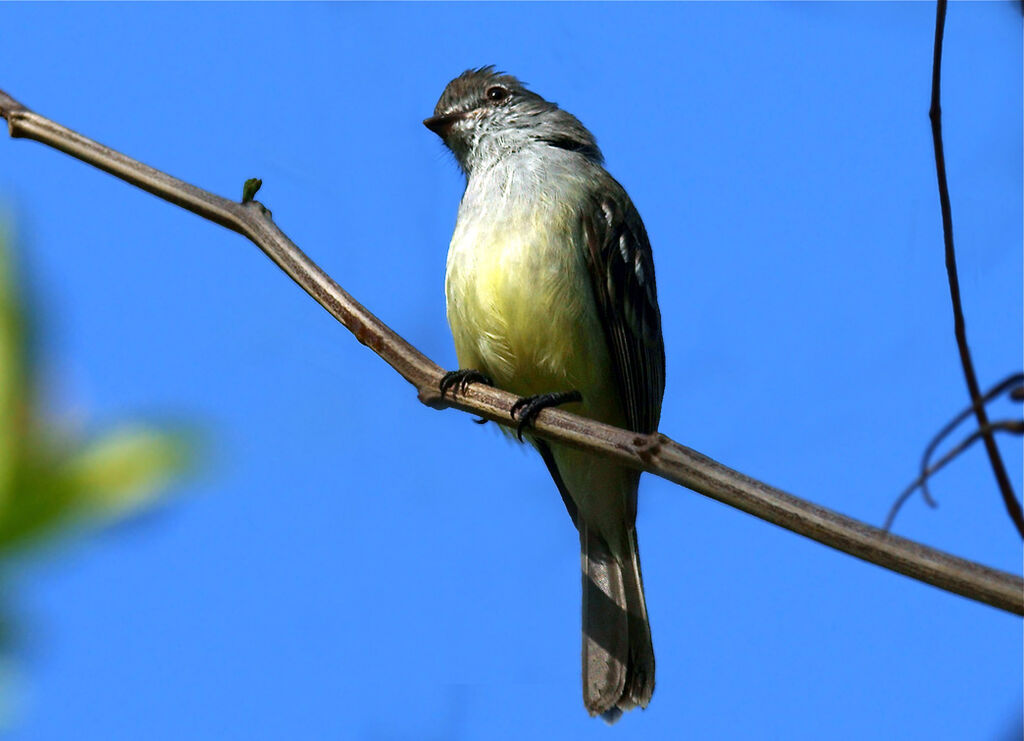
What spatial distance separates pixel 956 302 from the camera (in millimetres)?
2303

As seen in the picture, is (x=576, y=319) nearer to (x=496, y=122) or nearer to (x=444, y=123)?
(x=496, y=122)

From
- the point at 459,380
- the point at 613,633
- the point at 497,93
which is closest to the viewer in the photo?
the point at 459,380

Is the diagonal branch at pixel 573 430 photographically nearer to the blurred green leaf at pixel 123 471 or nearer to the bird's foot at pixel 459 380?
the bird's foot at pixel 459 380

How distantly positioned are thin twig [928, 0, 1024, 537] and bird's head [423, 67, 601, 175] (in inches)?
143

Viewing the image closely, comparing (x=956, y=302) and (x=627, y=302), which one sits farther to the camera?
(x=627, y=302)

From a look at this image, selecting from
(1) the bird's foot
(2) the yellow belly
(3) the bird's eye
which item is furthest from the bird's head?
(1) the bird's foot

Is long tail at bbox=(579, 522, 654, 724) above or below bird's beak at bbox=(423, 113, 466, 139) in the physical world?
below

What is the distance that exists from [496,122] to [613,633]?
271 centimetres

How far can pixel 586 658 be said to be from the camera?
17.3ft

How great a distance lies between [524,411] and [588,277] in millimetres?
1384

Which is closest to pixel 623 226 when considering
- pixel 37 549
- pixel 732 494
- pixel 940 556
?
pixel 732 494

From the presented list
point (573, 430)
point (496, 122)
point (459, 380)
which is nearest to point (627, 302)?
point (496, 122)

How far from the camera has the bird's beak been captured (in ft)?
20.1

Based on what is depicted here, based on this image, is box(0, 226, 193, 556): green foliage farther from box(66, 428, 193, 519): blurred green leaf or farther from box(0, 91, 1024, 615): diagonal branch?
box(0, 91, 1024, 615): diagonal branch
